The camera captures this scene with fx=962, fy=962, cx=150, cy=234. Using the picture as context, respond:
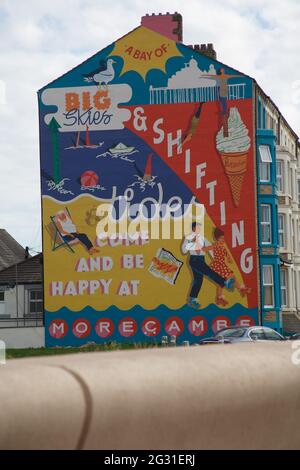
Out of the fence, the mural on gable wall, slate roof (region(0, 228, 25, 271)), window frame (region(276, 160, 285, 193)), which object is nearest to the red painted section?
the mural on gable wall

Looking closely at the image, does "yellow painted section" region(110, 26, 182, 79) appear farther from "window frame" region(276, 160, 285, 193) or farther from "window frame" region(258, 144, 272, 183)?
"window frame" region(276, 160, 285, 193)

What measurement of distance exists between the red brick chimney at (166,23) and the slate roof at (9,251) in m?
25.6

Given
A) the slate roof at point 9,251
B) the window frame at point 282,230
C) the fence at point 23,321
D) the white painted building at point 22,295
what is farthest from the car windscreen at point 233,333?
the slate roof at point 9,251

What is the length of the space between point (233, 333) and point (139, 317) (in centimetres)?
1357

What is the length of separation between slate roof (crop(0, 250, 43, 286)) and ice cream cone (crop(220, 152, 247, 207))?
14.2 m

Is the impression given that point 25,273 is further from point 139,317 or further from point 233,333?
point 233,333

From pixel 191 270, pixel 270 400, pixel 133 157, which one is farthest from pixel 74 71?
pixel 270 400

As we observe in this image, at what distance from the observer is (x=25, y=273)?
54.0 m

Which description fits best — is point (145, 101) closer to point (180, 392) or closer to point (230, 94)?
point (230, 94)

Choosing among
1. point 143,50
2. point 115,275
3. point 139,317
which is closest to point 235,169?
point 143,50

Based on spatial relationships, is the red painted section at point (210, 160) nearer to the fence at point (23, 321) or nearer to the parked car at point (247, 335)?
the parked car at point (247, 335)

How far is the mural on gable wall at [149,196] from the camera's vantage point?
43.4 metres

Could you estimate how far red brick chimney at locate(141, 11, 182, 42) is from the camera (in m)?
48.0
